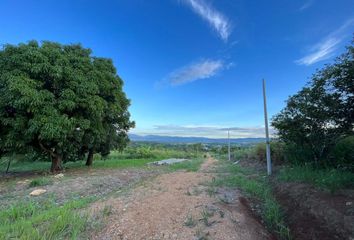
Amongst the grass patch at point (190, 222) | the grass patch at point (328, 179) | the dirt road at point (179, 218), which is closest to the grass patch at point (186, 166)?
the grass patch at point (328, 179)

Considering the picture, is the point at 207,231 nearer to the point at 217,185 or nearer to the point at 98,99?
the point at 217,185

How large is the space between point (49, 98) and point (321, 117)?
387 inches

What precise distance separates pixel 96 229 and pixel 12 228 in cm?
132

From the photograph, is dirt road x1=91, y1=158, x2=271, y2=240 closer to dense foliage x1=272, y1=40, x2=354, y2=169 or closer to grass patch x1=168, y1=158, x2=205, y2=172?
dense foliage x1=272, y1=40, x2=354, y2=169

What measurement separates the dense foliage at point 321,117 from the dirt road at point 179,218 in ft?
13.1

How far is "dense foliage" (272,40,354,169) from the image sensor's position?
6801mm

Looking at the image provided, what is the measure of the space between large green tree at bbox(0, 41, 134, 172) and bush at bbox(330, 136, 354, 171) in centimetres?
916

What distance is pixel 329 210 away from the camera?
4.47 m

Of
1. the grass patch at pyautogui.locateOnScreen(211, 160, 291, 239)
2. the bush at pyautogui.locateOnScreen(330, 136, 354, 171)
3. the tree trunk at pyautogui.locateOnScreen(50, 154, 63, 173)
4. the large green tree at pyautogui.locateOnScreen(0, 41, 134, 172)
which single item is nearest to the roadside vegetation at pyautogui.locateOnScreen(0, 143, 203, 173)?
the tree trunk at pyautogui.locateOnScreen(50, 154, 63, 173)

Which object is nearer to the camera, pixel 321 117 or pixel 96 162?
pixel 321 117

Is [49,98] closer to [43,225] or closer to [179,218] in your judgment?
[43,225]

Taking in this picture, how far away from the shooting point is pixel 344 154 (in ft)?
25.5

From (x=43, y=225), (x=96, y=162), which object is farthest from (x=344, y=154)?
(x=96, y=162)

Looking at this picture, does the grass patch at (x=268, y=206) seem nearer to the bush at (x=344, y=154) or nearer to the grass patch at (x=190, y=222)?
the grass patch at (x=190, y=222)
